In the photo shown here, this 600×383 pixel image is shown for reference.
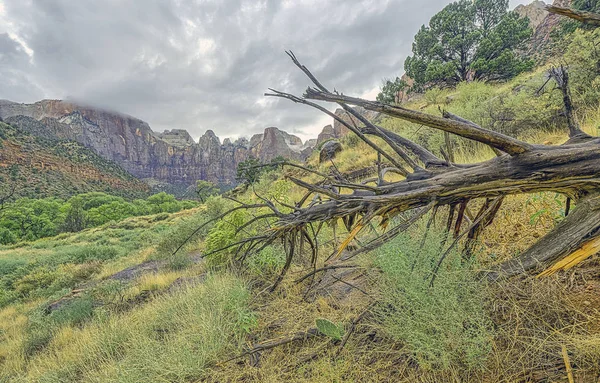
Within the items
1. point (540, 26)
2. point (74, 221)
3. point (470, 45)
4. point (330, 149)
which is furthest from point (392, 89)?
point (74, 221)

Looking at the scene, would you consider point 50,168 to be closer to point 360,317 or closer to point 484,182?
point 360,317

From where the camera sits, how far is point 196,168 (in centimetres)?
18600

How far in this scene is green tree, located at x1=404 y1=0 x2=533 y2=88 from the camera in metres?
16.8

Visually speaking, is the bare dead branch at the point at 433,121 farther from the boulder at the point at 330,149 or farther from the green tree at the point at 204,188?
the green tree at the point at 204,188

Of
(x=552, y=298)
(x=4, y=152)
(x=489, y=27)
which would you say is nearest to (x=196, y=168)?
(x=4, y=152)

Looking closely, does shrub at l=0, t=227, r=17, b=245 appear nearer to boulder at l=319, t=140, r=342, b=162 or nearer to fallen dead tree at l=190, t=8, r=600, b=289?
boulder at l=319, t=140, r=342, b=162

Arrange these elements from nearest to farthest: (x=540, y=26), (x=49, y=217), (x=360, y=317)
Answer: (x=360, y=317)
(x=540, y=26)
(x=49, y=217)

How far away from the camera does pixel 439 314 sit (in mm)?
1552

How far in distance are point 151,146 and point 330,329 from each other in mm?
211471

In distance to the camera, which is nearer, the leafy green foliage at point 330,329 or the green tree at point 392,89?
the leafy green foliage at point 330,329

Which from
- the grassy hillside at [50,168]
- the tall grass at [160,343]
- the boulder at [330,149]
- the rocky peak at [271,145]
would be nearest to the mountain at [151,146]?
the rocky peak at [271,145]

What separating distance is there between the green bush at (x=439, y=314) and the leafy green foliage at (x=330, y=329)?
0.31 metres

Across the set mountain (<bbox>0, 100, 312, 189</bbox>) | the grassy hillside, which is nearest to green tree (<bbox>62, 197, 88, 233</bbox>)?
the grassy hillside

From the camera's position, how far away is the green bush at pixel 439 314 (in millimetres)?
1403
